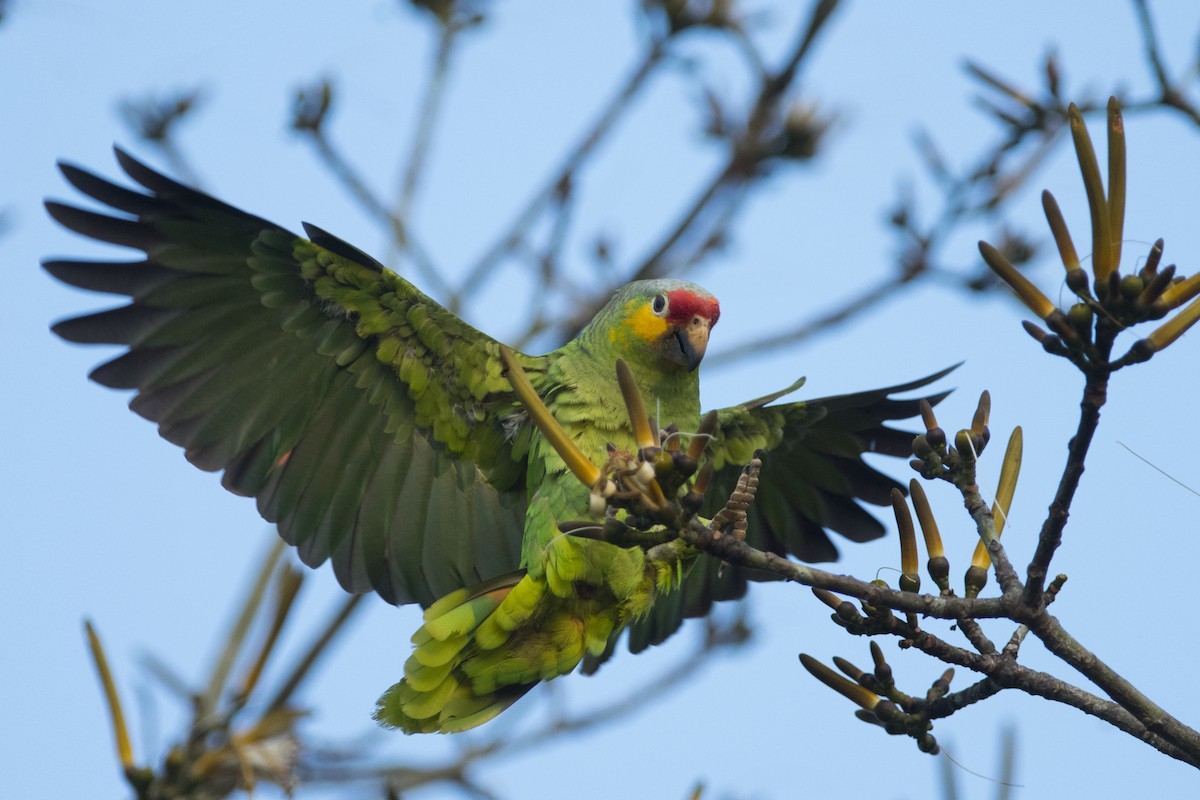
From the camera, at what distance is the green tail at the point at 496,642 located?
3.21 metres

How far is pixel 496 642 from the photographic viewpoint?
3.27 metres

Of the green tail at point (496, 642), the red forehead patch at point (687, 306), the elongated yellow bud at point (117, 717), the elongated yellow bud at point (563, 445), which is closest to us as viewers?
the elongated yellow bud at point (563, 445)

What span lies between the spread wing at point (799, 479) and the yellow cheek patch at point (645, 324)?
0.56 meters

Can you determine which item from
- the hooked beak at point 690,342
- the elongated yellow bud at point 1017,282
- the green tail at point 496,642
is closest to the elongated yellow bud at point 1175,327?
the elongated yellow bud at point 1017,282

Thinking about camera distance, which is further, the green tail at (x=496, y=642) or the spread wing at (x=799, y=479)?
the spread wing at (x=799, y=479)

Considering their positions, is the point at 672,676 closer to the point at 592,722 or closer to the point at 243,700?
the point at 592,722

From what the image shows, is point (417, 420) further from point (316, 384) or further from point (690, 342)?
point (690, 342)

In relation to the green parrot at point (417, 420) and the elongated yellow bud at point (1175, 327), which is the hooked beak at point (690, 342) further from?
the elongated yellow bud at point (1175, 327)

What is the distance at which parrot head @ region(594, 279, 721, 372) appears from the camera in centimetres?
346

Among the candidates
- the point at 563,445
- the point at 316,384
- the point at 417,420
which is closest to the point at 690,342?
the point at 417,420

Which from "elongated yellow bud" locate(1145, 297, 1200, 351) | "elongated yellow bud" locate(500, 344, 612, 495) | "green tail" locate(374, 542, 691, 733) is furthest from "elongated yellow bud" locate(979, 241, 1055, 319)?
"green tail" locate(374, 542, 691, 733)

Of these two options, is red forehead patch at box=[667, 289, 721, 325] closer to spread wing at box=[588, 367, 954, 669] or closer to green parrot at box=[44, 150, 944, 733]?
green parrot at box=[44, 150, 944, 733]

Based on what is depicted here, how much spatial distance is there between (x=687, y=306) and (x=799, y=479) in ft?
3.77

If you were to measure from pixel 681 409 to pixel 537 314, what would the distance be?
3.93 ft
